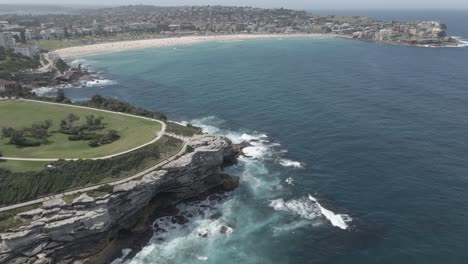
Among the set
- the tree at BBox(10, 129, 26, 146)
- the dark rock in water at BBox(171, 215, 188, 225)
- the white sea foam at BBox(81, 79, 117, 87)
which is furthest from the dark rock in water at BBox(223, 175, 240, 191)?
the white sea foam at BBox(81, 79, 117, 87)

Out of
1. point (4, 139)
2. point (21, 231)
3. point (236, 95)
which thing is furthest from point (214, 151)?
point (236, 95)

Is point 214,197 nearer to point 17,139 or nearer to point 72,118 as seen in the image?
point 17,139

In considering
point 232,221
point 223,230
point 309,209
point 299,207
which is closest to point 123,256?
point 223,230

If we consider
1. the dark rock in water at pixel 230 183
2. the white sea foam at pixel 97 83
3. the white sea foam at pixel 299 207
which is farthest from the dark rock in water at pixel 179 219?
the white sea foam at pixel 97 83

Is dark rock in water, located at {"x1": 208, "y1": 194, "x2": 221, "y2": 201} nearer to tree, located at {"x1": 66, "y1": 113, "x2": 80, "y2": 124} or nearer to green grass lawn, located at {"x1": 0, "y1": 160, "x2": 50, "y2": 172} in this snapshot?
green grass lawn, located at {"x1": 0, "y1": 160, "x2": 50, "y2": 172}

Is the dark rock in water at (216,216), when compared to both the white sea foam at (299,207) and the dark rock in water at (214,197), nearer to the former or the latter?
the dark rock in water at (214,197)

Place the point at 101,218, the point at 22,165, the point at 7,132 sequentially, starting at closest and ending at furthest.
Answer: the point at 101,218 → the point at 22,165 → the point at 7,132
